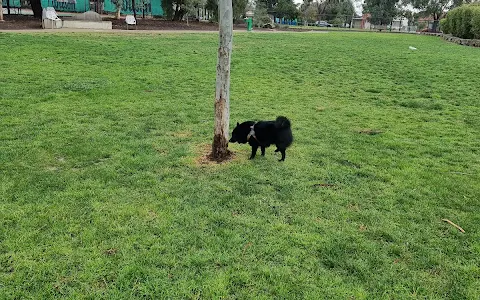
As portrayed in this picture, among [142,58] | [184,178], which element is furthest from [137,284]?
[142,58]

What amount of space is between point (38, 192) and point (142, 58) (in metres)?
8.95

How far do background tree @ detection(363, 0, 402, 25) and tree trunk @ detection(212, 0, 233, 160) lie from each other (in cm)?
6086

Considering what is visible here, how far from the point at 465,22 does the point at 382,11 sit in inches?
1487

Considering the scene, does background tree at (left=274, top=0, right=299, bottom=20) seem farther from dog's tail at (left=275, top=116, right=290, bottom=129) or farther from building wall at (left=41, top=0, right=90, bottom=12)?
dog's tail at (left=275, top=116, right=290, bottom=129)

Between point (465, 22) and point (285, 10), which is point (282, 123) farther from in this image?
point (285, 10)

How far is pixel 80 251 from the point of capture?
284 cm

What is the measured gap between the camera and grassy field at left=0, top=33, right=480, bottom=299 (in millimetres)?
2645

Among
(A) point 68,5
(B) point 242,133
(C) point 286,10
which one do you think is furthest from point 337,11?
(B) point 242,133

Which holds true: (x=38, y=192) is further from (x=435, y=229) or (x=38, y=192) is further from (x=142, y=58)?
(x=142, y=58)

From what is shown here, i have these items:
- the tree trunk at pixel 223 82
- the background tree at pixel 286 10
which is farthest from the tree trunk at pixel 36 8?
the background tree at pixel 286 10

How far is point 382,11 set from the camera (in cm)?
5912

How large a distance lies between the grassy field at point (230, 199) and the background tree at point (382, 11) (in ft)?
185

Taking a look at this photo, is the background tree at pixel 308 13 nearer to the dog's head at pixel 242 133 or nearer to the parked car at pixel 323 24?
the parked car at pixel 323 24

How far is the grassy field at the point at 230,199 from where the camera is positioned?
8.68ft
